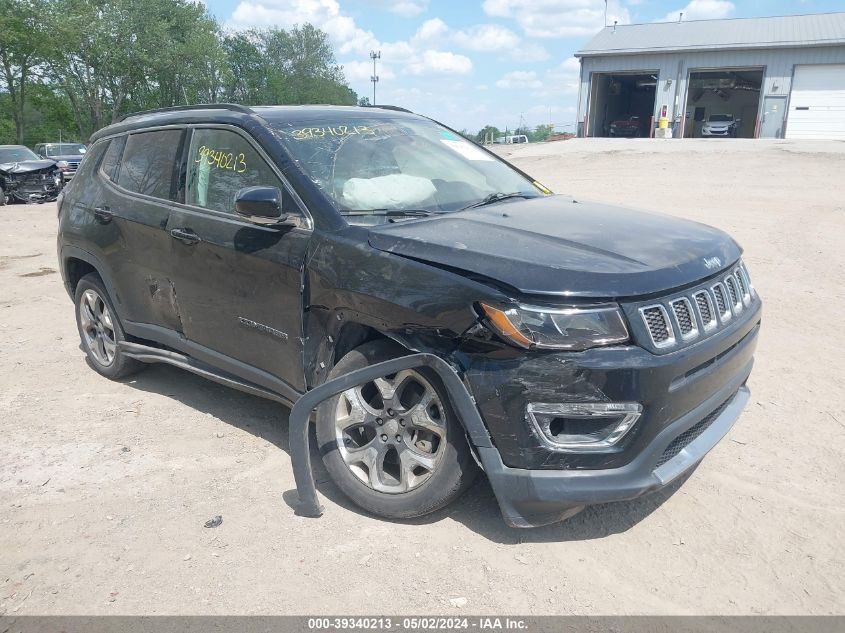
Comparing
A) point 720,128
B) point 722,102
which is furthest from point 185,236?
point 722,102

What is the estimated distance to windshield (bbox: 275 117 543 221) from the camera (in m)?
3.54

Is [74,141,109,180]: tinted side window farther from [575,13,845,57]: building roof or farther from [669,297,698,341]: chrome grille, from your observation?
[575,13,845,57]: building roof

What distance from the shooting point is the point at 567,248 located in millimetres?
2867

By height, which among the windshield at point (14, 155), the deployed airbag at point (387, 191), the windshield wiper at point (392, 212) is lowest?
the windshield at point (14, 155)

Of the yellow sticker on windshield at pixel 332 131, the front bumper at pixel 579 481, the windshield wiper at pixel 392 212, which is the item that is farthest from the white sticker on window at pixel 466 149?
the front bumper at pixel 579 481

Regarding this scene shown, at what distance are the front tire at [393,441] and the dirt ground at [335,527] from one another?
0.18 meters

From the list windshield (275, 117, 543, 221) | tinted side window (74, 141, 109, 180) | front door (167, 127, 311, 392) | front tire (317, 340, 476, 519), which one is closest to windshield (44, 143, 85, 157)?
tinted side window (74, 141, 109, 180)

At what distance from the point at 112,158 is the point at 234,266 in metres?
1.94

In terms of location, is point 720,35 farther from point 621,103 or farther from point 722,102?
point 621,103

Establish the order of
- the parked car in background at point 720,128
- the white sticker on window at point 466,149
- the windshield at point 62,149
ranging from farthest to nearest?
1. the parked car in background at point 720,128
2. the windshield at point 62,149
3. the white sticker on window at point 466,149

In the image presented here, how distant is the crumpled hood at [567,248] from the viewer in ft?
8.61

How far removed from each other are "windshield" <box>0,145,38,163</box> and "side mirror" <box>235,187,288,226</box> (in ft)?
61.2

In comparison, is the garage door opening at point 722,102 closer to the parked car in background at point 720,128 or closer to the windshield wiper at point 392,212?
the parked car in background at point 720,128
